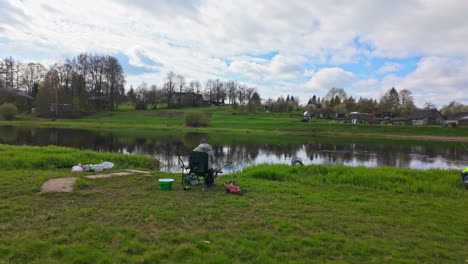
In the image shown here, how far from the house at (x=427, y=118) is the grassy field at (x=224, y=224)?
240ft

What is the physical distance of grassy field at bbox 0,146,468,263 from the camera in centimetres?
386

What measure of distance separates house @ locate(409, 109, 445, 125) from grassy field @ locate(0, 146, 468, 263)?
73.0 meters

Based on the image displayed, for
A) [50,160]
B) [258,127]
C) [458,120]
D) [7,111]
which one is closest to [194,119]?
[258,127]

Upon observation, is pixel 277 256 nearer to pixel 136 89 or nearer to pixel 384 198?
pixel 384 198

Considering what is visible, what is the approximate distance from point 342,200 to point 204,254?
480cm

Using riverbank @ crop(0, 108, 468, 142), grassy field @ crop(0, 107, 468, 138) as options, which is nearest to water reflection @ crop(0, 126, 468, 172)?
riverbank @ crop(0, 108, 468, 142)

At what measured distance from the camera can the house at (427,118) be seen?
6844 cm

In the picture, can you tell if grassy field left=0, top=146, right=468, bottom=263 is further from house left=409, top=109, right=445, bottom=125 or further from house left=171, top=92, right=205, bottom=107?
house left=171, top=92, right=205, bottom=107

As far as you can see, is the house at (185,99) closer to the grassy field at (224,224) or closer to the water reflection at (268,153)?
the water reflection at (268,153)

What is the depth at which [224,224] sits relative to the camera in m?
5.06

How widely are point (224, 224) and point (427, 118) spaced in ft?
265

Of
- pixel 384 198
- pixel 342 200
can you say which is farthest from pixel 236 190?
pixel 384 198

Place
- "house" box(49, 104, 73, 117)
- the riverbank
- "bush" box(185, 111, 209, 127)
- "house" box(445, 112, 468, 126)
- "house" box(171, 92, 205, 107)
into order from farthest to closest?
"house" box(171, 92, 205, 107) < "house" box(445, 112, 468, 126) < "house" box(49, 104, 73, 117) < "bush" box(185, 111, 209, 127) < the riverbank

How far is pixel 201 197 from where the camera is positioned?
278 inches
